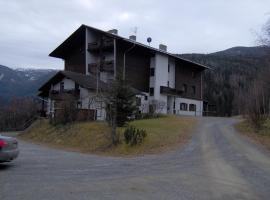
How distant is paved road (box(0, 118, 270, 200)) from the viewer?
9.84 meters

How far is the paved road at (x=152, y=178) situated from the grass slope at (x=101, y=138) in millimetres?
3599

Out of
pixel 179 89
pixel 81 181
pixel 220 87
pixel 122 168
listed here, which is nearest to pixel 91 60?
A: pixel 179 89

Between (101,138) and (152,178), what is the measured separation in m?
14.6

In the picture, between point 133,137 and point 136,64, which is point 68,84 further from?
point 133,137

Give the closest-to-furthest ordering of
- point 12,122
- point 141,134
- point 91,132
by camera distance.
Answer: point 141,134, point 91,132, point 12,122

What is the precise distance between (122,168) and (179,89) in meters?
40.5

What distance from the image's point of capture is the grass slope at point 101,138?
22.6 metres

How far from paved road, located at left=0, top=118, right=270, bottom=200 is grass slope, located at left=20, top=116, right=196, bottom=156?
11.8 ft

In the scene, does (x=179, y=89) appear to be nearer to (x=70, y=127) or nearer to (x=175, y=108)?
(x=175, y=108)

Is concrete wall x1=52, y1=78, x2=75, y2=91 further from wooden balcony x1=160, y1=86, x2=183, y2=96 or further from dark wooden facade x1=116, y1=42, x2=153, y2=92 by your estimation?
wooden balcony x1=160, y1=86, x2=183, y2=96

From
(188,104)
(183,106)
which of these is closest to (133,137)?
(183,106)

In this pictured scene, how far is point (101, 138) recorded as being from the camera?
2670cm

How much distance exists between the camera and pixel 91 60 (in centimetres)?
5059

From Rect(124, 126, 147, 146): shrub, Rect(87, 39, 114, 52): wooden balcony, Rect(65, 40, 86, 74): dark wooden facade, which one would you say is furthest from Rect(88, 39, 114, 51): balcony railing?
Rect(124, 126, 147, 146): shrub
